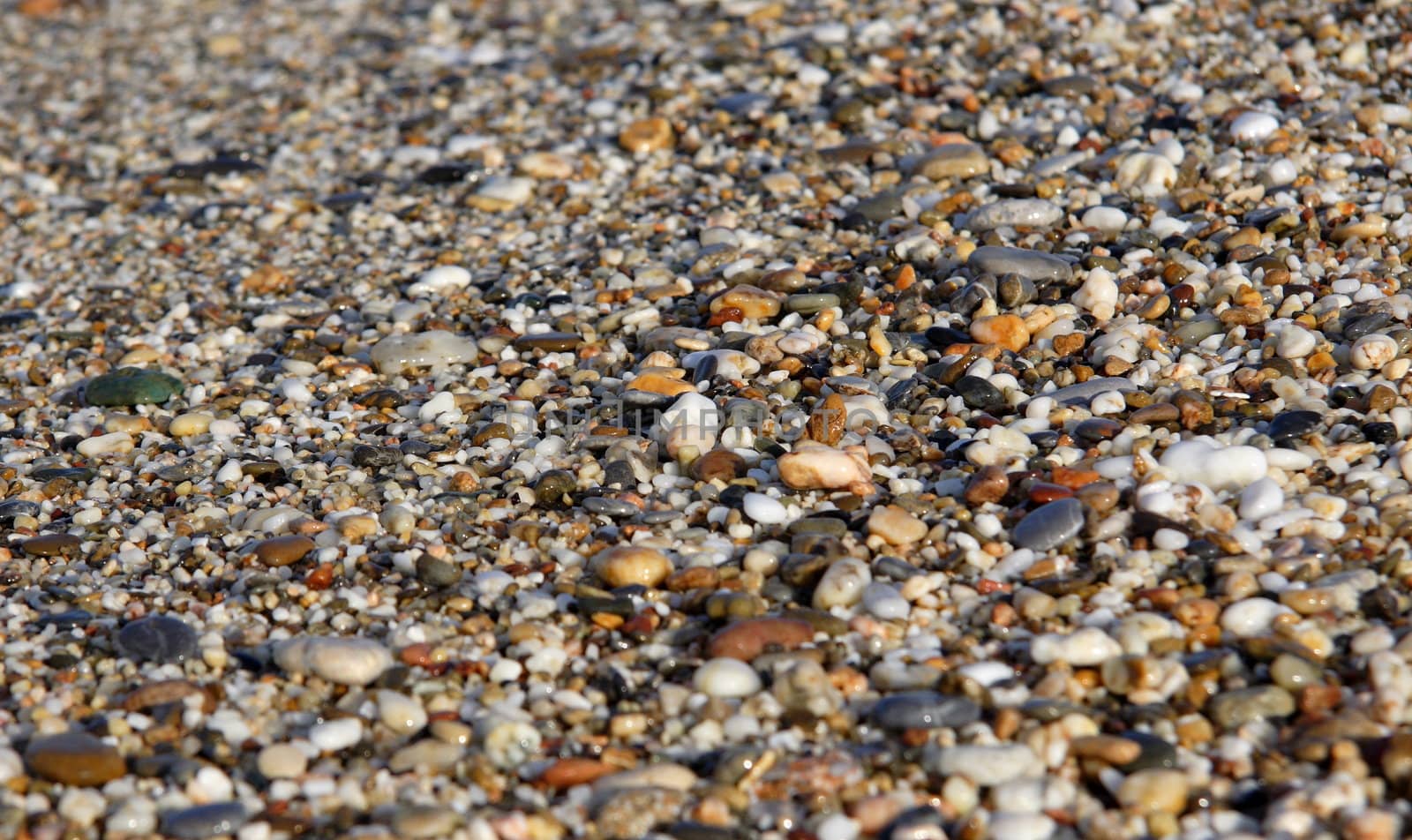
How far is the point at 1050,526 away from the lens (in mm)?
4000

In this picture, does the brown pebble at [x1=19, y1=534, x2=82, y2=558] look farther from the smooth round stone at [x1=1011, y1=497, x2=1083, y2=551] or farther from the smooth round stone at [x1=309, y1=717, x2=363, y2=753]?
the smooth round stone at [x1=1011, y1=497, x2=1083, y2=551]

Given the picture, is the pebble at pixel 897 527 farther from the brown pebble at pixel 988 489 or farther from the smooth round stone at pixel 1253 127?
the smooth round stone at pixel 1253 127

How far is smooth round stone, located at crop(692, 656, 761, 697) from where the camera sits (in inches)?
140

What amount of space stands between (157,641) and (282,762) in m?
0.75

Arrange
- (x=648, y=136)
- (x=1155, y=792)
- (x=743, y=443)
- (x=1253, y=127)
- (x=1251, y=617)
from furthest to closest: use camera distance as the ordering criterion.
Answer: (x=648, y=136), (x=1253, y=127), (x=743, y=443), (x=1251, y=617), (x=1155, y=792)

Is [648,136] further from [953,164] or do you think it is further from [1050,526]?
[1050,526]

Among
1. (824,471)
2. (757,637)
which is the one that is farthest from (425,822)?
(824,471)

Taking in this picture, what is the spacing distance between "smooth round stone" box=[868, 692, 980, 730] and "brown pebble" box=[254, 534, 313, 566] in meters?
1.92

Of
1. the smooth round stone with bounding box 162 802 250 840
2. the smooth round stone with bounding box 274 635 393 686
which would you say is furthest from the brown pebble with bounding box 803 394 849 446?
the smooth round stone with bounding box 162 802 250 840

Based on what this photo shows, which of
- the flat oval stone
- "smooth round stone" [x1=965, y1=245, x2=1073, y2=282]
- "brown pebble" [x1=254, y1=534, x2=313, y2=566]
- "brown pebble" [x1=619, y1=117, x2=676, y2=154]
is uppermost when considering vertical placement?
"smooth round stone" [x1=965, y1=245, x2=1073, y2=282]

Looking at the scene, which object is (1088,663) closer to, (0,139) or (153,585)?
(153,585)

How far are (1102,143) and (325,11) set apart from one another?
605 cm

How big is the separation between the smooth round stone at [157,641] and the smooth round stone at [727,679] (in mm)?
1471

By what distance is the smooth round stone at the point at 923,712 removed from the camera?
134 inches
